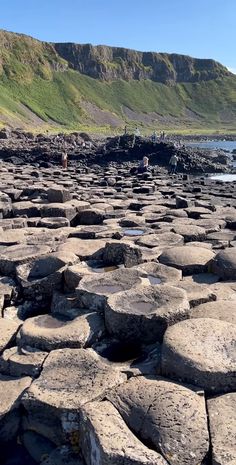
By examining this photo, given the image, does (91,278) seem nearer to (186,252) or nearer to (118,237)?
(186,252)

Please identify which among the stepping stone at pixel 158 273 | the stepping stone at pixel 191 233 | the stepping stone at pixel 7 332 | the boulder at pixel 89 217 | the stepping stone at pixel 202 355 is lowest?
the boulder at pixel 89 217

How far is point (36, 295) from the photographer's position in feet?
17.4

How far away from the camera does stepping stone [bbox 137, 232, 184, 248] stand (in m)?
7.12

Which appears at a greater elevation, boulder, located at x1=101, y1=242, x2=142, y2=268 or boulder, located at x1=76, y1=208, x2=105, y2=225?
boulder, located at x1=101, y1=242, x2=142, y2=268

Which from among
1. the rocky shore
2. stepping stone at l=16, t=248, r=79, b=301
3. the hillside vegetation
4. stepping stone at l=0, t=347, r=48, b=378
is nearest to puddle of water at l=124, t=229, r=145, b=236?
the rocky shore

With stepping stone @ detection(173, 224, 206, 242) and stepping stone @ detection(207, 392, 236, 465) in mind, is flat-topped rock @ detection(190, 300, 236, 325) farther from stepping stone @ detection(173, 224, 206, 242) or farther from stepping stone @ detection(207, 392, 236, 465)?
stepping stone @ detection(173, 224, 206, 242)

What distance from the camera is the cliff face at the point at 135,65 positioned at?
157 m

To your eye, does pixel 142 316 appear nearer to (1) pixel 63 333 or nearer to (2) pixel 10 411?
(1) pixel 63 333

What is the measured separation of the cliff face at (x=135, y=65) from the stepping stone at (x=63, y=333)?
523ft

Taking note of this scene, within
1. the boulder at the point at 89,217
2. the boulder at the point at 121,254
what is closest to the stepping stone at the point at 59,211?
the boulder at the point at 89,217

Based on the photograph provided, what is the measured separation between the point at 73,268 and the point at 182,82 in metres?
196

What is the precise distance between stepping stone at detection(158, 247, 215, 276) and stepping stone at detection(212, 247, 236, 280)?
5.5 inches

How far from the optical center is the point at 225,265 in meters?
5.66

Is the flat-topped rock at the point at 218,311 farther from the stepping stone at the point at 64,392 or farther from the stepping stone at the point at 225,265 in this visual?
the stepping stone at the point at 64,392
